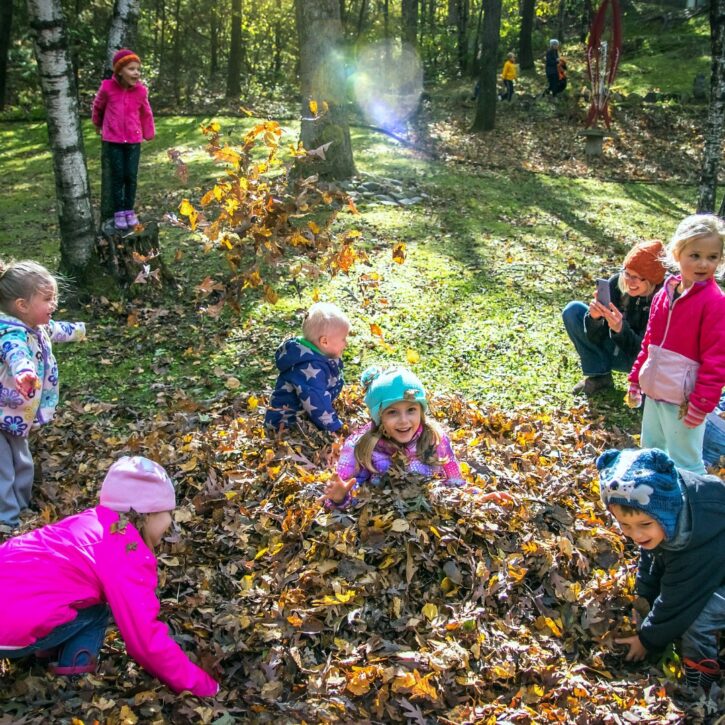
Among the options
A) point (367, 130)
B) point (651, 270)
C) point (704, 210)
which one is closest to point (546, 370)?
point (651, 270)

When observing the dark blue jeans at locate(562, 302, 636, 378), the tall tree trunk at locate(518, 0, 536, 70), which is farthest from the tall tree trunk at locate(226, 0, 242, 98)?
the dark blue jeans at locate(562, 302, 636, 378)

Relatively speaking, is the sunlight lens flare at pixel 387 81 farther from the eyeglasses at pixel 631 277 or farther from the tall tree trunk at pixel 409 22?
the eyeglasses at pixel 631 277

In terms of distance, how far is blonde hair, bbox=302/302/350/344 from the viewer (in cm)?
514

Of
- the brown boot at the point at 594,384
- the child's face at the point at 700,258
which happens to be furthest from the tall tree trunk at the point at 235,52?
the child's face at the point at 700,258

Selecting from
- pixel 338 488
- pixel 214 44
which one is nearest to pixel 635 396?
pixel 338 488

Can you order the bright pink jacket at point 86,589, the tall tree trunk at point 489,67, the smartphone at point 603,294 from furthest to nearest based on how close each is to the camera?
the tall tree trunk at point 489,67 → the smartphone at point 603,294 → the bright pink jacket at point 86,589

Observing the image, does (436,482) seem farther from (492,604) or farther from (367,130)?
(367,130)

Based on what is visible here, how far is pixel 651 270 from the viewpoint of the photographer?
5277 mm

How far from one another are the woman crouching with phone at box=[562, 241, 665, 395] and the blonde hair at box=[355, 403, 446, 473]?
183 centimetres

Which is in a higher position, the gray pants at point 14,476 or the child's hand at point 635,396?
the child's hand at point 635,396

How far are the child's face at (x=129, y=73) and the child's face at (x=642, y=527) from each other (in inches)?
269

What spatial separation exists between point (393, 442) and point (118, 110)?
18.6ft

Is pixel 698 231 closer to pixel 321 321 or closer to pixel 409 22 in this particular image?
pixel 321 321

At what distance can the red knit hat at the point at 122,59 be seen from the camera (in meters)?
7.57
